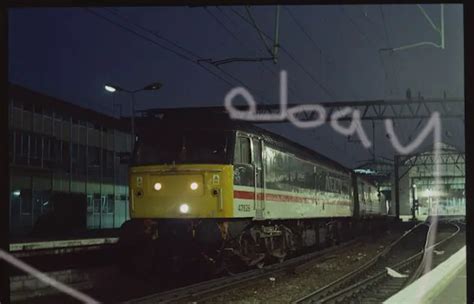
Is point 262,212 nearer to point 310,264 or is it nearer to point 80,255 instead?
point 310,264

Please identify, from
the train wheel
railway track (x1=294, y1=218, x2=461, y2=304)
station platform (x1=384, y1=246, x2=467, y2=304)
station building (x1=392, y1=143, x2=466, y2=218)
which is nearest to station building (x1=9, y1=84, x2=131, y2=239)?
the train wheel

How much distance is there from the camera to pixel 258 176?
15039mm

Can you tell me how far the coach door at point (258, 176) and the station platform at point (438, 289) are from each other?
4498mm

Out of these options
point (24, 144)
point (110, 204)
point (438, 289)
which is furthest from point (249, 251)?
point (110, 204)

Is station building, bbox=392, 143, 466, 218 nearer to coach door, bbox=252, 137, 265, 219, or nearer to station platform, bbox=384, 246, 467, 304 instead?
coach door, bbox=252, 137, 265, 219

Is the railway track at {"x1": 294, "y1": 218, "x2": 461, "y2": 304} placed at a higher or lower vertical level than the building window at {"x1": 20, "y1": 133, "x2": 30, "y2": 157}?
lower

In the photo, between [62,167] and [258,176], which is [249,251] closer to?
[258,176]

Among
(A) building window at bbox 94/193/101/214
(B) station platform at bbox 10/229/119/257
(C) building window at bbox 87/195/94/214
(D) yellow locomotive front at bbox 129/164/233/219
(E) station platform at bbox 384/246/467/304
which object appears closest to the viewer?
(E) station platform at bbox 384/246/467/304

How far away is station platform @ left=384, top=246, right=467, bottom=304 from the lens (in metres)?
7.94

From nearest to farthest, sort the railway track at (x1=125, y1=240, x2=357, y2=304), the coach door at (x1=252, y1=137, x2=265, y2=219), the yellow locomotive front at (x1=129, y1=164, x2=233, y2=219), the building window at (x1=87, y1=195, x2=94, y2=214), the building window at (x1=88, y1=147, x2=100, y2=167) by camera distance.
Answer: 1. the railway track at (x1=125, y1=240, x2=357, y2=304)
2. the yellow locomotive front at (x1=129, y1=164, x2=233, y2=219)
3. the coach door at (x1=252, y1=137, x2=265, y2=219)
4. the building window at (x1=87, y1=195, x2=94, y2=214)
5. the building window at (x1=88, y1=147, x2=100, y2=167)

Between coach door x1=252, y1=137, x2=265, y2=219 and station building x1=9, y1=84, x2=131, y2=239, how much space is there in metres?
22.0

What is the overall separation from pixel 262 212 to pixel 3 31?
11.6m

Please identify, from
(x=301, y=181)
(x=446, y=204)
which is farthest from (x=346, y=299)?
(x=446, y=204)

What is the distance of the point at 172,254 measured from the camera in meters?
13.9
